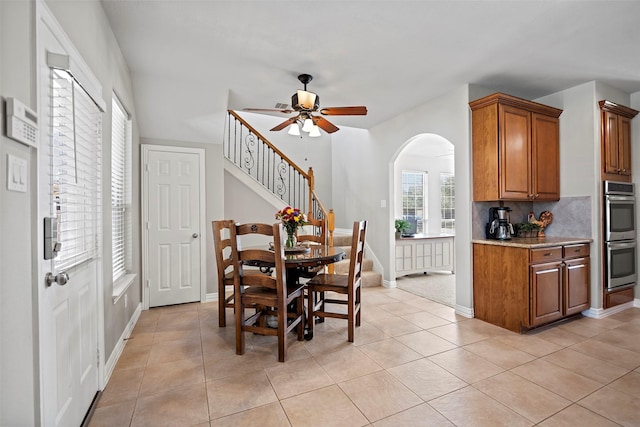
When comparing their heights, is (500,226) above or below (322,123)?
below

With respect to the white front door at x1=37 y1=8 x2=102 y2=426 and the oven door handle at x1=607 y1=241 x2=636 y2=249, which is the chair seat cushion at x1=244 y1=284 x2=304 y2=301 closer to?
the white front door at x1=37 y1=8 x2=102 y2=426

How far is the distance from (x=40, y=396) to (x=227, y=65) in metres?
2.95

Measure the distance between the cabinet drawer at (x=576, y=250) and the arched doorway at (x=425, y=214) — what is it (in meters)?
1.74

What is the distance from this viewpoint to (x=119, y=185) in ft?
10.5

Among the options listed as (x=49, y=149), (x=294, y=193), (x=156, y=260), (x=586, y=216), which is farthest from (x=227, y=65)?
(x=586, y=216)

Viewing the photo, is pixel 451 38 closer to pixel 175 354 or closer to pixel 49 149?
pixel 49 149

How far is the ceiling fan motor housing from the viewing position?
10.2 feet

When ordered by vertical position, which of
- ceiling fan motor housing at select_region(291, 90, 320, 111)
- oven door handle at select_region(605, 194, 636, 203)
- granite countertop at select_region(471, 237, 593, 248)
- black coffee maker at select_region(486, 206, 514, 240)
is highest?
ceiling fan motor housing at select_region(291, 90, 320, 111)

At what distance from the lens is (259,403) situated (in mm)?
1996

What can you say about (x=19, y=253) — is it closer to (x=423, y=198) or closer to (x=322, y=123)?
(x=322, y=123)

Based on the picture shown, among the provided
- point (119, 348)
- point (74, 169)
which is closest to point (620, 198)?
point (74, 169)

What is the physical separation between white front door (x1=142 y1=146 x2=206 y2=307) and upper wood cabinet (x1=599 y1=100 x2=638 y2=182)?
16.5 ft

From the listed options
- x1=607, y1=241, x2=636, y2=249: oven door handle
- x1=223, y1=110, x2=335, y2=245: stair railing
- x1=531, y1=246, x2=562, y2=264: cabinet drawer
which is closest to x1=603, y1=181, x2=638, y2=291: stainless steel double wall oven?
x1=607, y1=241, x2=636, y2=249: oven door handle

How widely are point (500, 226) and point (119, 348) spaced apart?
13.5 feet
